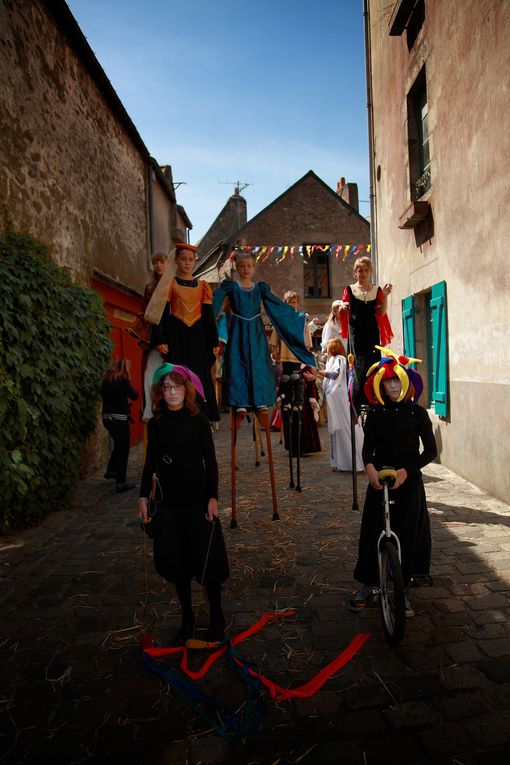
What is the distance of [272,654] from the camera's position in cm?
268

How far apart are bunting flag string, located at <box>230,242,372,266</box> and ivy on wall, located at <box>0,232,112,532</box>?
15141mm

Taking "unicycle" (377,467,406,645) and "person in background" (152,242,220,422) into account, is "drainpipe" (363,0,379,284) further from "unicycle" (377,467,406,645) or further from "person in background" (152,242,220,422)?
"unicycle" (377,467,406,645)

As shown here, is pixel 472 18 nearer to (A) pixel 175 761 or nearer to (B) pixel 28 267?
(B) pixel 28 267

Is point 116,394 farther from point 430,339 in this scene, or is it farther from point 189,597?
point 430,339

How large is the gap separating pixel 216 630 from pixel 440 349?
536cm

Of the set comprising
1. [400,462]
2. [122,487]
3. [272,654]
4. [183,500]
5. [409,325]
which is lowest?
[272,654]

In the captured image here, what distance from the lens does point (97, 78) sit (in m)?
8.10

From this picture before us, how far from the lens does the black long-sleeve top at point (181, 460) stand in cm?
289

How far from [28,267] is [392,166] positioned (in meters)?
7.34

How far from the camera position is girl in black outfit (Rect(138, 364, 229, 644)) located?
2.83 metres

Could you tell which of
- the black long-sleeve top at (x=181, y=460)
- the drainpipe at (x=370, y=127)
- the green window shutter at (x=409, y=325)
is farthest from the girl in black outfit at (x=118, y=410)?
the drainpipe at (x=370, y=127)

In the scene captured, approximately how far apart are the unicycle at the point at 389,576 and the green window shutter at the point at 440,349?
4.33 meters

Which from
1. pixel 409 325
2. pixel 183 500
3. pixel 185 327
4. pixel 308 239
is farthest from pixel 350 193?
pixel 183 500

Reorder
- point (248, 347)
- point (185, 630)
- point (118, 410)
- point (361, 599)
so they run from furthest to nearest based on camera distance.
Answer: point (118, 410) → point (248, 347) → point (361, 599) → point (185, 630)
